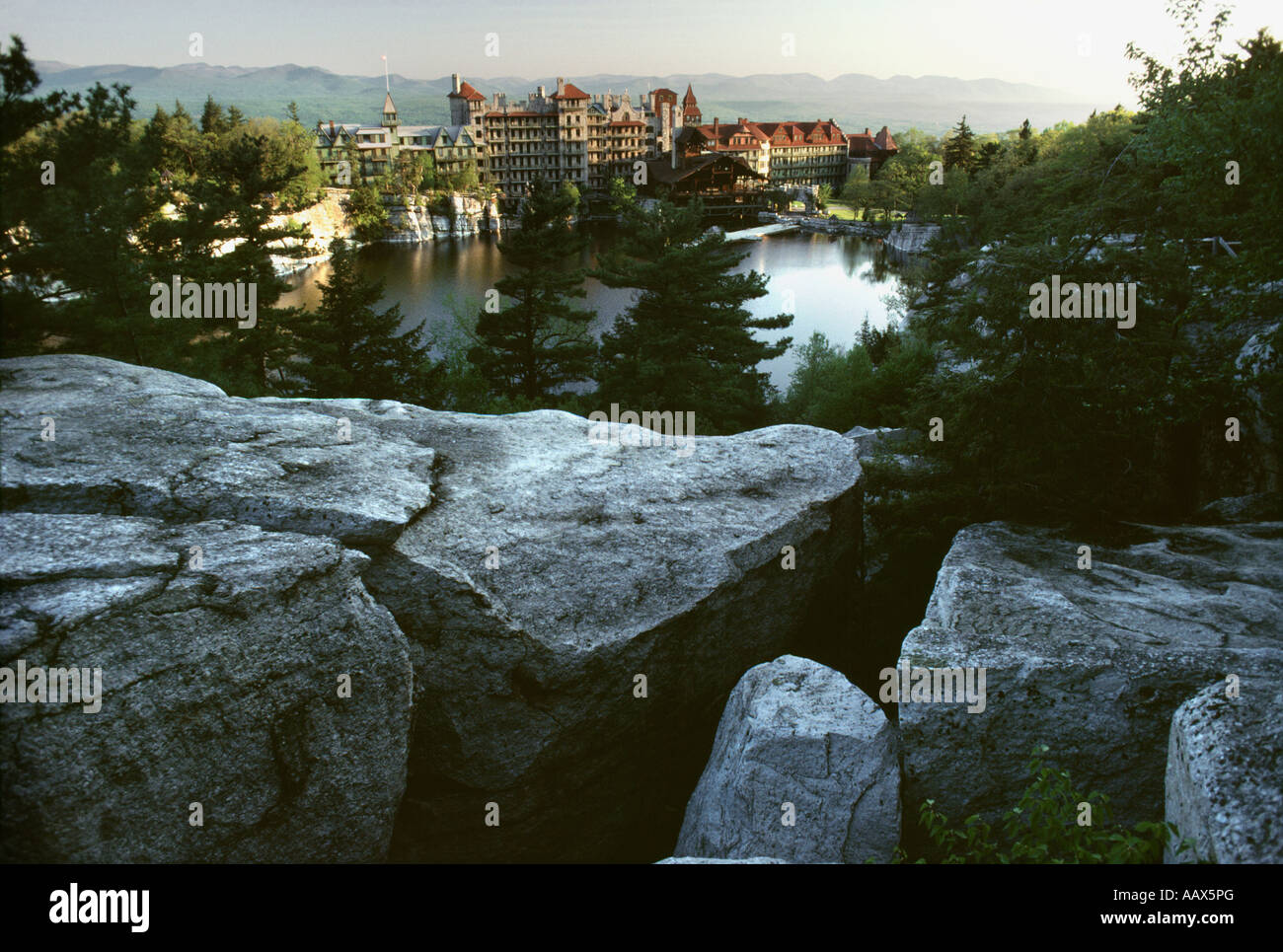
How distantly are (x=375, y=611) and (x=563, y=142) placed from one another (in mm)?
125843

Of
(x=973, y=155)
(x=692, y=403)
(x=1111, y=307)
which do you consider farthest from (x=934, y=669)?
(x=973, y=155)

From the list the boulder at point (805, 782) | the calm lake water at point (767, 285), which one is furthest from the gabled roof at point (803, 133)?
the boulder at point (805, 782)

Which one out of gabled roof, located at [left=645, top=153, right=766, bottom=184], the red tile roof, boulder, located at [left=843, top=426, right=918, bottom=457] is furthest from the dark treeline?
the red tile roof

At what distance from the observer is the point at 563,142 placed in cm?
12356

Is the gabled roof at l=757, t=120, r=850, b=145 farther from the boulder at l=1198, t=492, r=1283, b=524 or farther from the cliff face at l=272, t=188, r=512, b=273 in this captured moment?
the boulder at l=1198, t=492, r=1283, b=524

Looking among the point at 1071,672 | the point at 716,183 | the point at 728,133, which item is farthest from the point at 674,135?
the point at 1071,672

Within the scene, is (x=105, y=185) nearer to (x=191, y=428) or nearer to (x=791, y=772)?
(x=191, y=428)

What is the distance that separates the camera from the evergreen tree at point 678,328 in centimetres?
3017

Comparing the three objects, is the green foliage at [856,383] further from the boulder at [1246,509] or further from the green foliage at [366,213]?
the green foliage at [366,213]

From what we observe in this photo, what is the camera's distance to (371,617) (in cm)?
801

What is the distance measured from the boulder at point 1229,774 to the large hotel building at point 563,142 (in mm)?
116520

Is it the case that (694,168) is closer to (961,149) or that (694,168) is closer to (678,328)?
(961,149)
